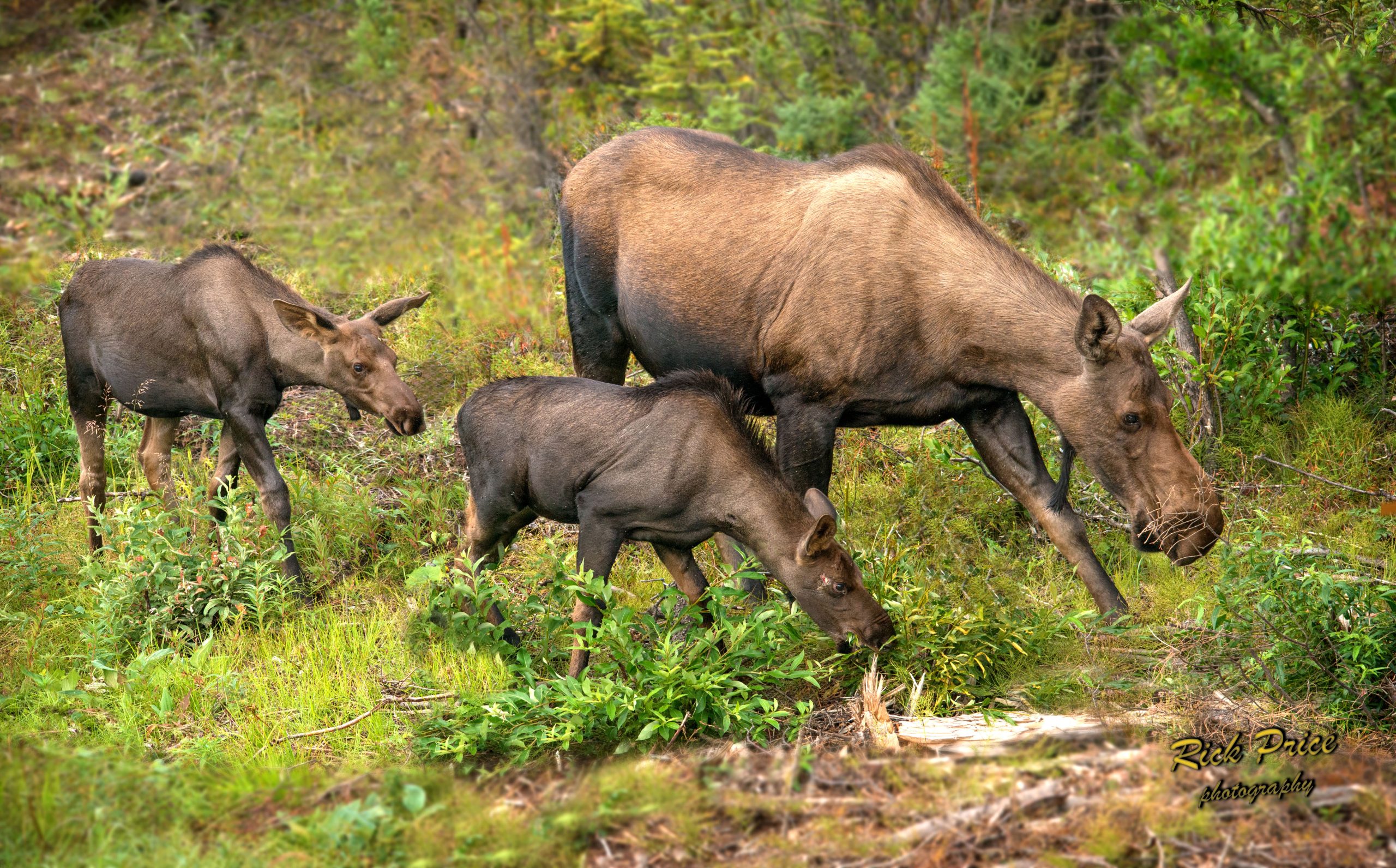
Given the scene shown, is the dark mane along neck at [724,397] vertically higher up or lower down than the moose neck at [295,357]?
higher up

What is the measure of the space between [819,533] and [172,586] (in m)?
3.89

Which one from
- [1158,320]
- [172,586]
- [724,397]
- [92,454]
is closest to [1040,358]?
[1158,320]

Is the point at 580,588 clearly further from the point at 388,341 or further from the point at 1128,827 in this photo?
the point at 388,341

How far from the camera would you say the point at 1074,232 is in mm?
13406

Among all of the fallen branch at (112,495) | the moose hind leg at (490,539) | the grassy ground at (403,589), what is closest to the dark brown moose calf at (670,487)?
the moose hind leg at (490,539)

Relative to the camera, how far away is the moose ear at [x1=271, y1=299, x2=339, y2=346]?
776cm

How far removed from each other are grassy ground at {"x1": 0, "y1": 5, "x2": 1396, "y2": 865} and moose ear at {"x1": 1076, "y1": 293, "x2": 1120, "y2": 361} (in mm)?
1324

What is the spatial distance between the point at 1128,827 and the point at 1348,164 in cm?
614

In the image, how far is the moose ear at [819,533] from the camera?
6301 mm

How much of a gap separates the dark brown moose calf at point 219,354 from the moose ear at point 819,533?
8.84ft

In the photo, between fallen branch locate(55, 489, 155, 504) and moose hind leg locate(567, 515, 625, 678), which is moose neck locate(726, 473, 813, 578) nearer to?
moose hind leg locate(567, 515, 625, 678)

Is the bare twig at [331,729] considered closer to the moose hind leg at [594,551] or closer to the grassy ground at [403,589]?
the grassy ground at [403,589]

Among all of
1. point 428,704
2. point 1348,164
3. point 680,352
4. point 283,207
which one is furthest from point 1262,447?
point 283,207

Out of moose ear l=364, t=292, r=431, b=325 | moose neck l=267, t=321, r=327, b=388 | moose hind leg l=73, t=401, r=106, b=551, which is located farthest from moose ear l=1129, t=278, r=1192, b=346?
moose hind leg l=73, t=401, r=106, b=551
